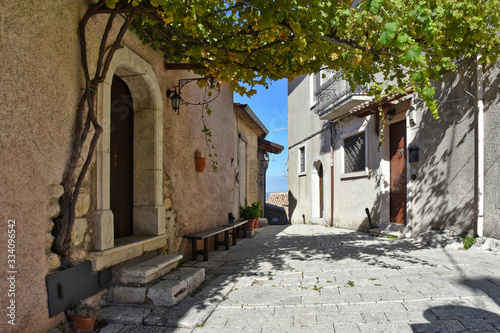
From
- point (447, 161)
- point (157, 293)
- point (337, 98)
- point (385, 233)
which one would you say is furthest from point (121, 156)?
point (337, 98)

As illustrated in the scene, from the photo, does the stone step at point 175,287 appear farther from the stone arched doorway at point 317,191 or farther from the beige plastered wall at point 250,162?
the stone arched doorway at point 317,191

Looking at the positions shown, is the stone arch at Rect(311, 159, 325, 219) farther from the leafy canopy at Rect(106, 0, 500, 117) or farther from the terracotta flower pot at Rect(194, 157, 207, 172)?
the leafy canopy at Rect(106, 0, 500, 117)

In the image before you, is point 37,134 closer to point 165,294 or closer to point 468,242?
point 165,294

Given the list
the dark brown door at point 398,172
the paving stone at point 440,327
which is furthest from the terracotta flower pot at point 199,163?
the dark brown door at point 398,172

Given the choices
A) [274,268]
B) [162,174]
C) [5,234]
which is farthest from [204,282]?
[5,234]

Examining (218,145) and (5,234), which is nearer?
(5,234)

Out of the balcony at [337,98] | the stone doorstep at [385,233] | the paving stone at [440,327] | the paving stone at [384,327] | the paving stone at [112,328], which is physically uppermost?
the balcony at [337,98]

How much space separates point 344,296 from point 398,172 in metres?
5.99

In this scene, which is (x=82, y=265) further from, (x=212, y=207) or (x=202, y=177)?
(x=212, y=207)

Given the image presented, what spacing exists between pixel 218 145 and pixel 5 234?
18.7 feet

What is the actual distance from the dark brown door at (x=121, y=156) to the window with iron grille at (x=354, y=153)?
764 cm

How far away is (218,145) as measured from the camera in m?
7.86

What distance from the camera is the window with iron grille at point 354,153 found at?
1048cm

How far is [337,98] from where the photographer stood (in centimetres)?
1048
